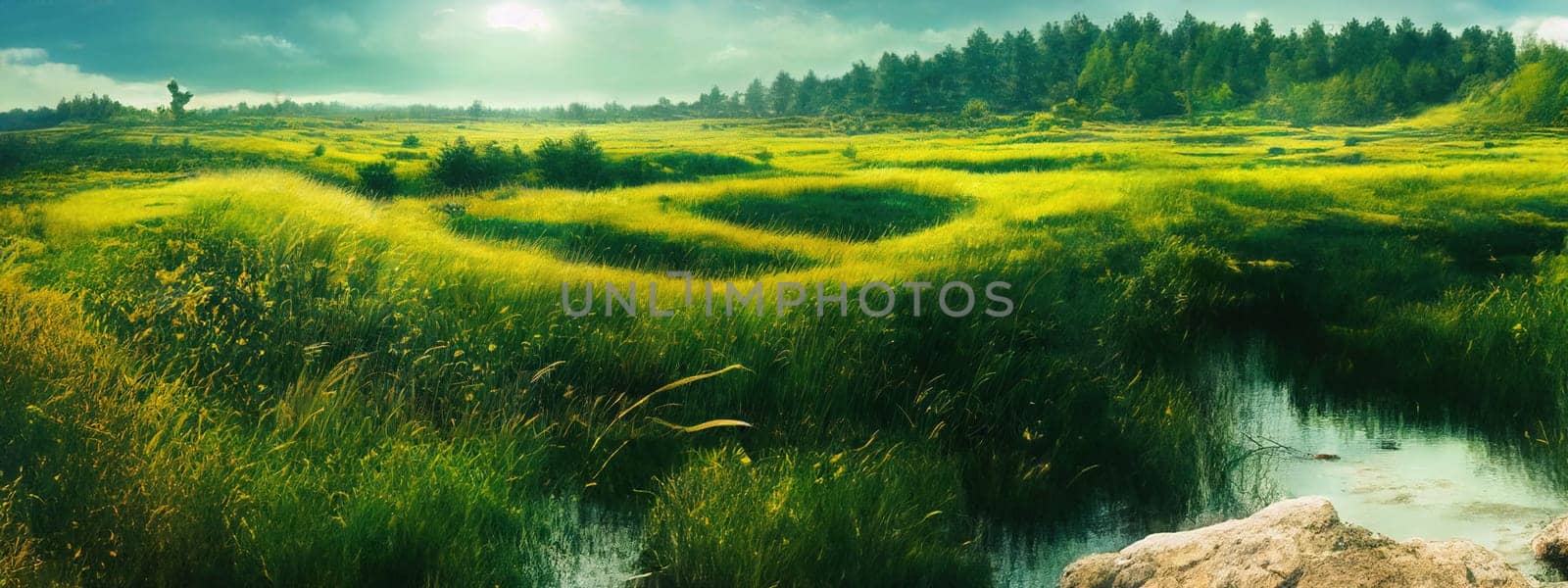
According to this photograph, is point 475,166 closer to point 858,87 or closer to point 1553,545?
point 858,87

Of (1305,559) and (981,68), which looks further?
(981,68)

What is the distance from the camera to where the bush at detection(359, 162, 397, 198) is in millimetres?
10211

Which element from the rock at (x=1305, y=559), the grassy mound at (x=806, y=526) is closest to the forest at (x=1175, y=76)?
the grassy mound at (x=806, y=526)

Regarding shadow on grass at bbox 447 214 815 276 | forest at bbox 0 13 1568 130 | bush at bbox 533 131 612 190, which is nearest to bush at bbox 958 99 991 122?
forest at bbox 0 13 1568 130

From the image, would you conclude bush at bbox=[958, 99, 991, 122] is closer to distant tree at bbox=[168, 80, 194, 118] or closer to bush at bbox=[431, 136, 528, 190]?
bush at bbox=[431, 136, 528, 190]

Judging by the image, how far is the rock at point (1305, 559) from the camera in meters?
4.80

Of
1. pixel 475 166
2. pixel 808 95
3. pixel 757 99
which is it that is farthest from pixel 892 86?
pixel 475 166

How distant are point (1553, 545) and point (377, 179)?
34.4ft

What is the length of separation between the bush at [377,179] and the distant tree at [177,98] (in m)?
1.76

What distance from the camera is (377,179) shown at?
10383 mm

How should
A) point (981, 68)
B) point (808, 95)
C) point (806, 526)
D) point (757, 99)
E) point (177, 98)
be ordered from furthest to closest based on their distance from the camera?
point (981, 68)
point (808, 95)
point (757, 99)
point (177, 98)
point (806, 526)

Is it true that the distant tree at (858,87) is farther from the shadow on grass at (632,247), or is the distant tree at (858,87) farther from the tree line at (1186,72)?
the shadow on grass at (632,247)

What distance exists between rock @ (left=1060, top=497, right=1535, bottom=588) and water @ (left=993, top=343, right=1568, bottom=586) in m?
1.40

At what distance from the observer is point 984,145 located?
15359 millimetres
